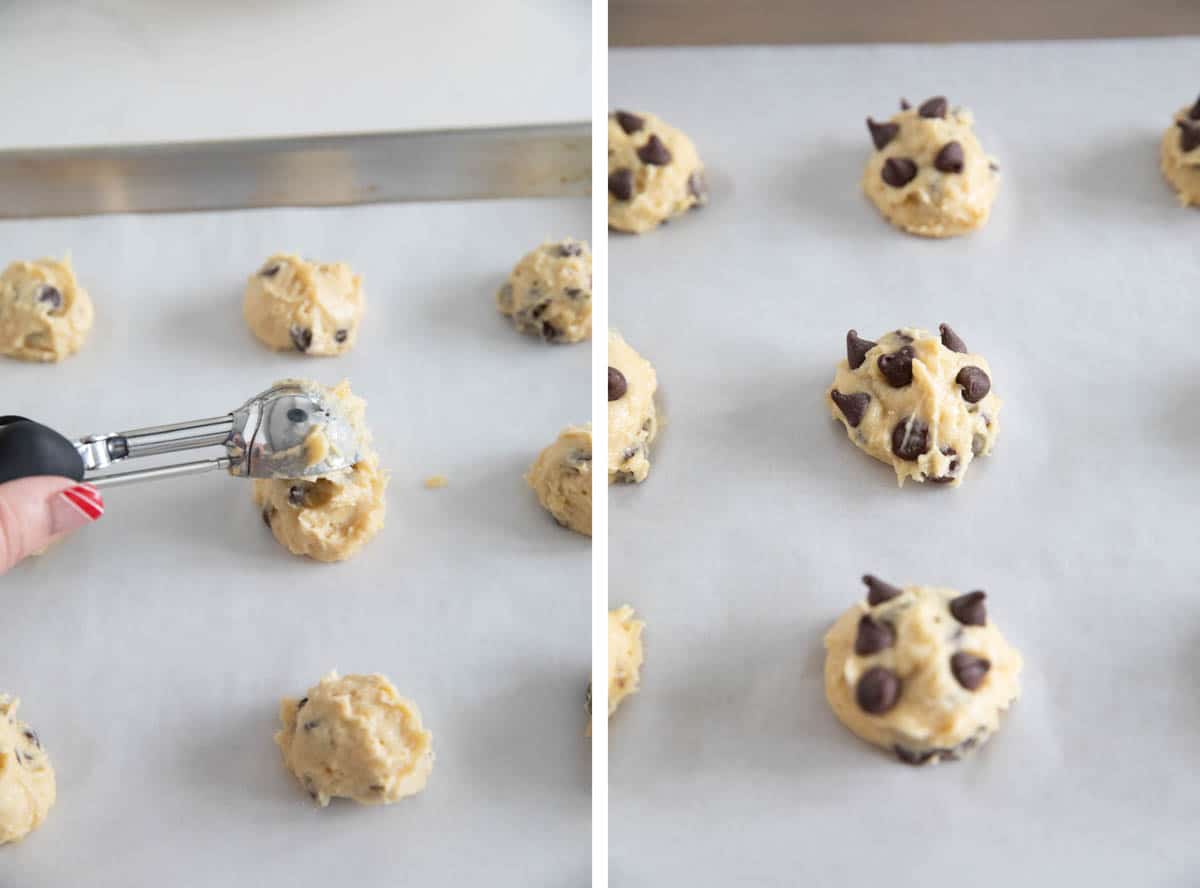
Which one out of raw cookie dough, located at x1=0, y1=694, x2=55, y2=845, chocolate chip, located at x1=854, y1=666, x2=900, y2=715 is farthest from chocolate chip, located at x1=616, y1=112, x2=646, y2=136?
raw cookie dough, located at x1=0, y1=694, x2=55, y2=845

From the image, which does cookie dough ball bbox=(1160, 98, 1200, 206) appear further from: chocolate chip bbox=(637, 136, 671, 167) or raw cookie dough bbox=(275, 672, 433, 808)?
raw cookie dough bbox=(275, 672, 433, 808)

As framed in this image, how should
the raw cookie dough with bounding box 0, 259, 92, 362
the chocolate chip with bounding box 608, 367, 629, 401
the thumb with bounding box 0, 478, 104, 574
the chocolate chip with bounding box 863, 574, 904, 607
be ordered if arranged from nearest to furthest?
the thumb with bounding box 0, 478, 104, 574 → the chocolate chip with bounding box 863, 574, 904, 607 → the chocolate chip with bounding box 608, 367, 629, 401 → the raw cookie dough with bounding box 0, 259, 92, 362

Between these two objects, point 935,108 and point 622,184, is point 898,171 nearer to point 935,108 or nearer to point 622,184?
point 935,108

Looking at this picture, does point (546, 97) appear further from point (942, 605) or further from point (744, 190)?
point (942, 605)

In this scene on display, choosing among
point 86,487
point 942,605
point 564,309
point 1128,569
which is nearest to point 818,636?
point 942,605

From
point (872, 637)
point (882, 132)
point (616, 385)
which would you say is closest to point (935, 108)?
point (882, 132)

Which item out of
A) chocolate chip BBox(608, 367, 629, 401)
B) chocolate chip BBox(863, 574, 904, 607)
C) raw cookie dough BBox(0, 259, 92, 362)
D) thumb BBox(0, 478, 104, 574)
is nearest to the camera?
thumb BBox(0, 478, 104, 574)

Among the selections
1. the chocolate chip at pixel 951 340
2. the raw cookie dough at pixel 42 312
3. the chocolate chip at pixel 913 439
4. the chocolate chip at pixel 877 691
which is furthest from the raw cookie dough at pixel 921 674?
the raw cookie dough at pixel 42 312
